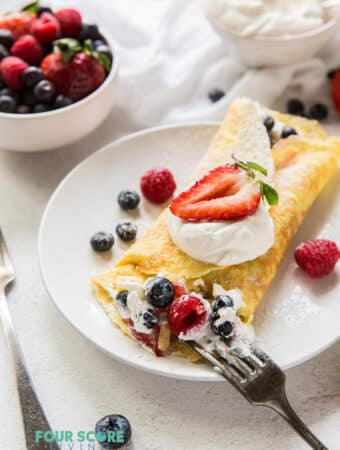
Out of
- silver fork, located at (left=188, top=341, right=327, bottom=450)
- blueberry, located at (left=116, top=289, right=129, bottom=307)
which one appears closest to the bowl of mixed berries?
blueberry, located at (left=116, top=289, right=129, bottom=307)

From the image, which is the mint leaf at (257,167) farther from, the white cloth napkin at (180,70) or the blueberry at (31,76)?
the blueberry at (31,76)

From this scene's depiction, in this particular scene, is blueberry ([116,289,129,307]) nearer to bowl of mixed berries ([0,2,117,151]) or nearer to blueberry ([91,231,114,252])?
blueberry ([91,231,114,252])

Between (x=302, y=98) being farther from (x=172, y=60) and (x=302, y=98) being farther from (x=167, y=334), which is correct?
(x=167, y=334)

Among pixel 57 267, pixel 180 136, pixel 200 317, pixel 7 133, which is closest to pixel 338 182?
pixel 180 136

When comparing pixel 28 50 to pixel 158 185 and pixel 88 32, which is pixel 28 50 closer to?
pixel 88 32

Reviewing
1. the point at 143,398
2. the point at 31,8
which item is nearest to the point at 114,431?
the point at 143,398
